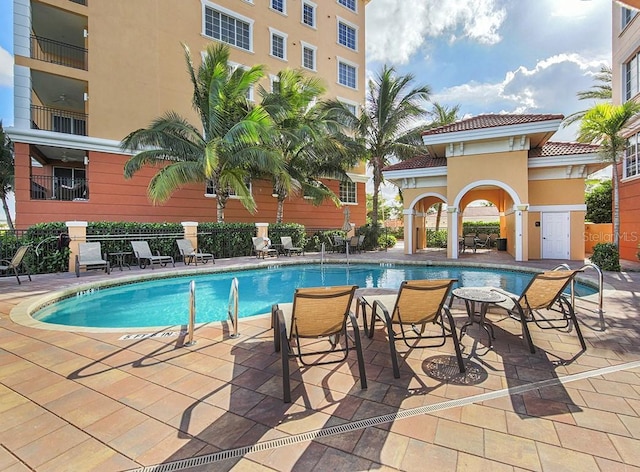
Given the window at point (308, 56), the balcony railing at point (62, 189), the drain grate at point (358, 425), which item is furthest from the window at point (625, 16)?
the balcony railing at point (62, 189)

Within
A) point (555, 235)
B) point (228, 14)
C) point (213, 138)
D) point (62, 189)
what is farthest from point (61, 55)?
point (555, 235)

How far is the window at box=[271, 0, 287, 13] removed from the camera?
20.0m

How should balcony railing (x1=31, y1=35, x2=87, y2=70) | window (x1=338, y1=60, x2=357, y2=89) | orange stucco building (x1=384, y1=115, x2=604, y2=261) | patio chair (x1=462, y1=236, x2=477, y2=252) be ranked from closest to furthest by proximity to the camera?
orange stucco building (x1=384, y1=115, x2=604, y2=261)
balcony railing (x1=31, y1=35, x2=87, y2=70)
patio chair (x1=462, y1=236, x2=477, y2=252)
window (x1=338, y1=60, x2=357, y2=89)

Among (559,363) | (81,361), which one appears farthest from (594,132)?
(81,361)

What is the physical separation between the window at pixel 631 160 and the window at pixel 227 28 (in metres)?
19.2

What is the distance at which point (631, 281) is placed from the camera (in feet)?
28.0

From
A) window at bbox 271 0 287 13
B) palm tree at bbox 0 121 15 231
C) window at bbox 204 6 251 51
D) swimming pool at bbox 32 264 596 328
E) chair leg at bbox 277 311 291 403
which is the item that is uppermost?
window at bbox 271 0 287 13

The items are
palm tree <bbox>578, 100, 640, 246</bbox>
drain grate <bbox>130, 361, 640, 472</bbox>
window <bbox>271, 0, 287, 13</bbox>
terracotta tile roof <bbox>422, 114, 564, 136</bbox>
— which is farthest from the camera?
window <bbox>271, 0, 287, 13</bbox>

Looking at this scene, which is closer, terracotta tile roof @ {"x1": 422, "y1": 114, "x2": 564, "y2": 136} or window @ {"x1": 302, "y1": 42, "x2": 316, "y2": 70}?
terracotta tile roof @ {"x1": 422, "y1": 114, "x2": 564, "y2": 136}

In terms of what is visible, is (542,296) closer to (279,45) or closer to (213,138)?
(213,138)

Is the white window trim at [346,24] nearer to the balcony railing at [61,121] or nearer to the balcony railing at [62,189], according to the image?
the balcony railing at [61,121]

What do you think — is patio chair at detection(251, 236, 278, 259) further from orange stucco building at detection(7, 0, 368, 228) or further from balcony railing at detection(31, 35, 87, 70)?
balcony railing at detection(31, 35, 87, 70)

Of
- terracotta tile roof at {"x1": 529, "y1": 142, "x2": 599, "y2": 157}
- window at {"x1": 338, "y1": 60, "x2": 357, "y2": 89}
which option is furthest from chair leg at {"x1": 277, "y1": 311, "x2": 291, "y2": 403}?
window at {"x1": 338, "y1": 60, "x2": 357, "y2": 89}

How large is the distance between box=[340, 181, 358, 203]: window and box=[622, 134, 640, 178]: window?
14664 millimetres
